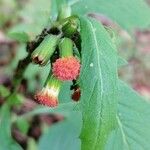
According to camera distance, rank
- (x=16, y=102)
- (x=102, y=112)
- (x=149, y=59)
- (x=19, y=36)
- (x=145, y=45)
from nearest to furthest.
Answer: (x=102, y=112)
(x=19, y=36)
(x=16, y=102)
(x=149, y=59)
(x=145, y=45)

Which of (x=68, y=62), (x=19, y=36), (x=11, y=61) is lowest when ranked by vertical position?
(x=11, y=61)

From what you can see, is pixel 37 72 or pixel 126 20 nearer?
pixel 126 20

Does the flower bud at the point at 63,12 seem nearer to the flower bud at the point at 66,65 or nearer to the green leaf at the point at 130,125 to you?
the flower bud at the point at 66,65

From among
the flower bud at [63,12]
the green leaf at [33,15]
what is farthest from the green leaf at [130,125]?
the green leaf at [33,15]

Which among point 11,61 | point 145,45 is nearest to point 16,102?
point 11,61

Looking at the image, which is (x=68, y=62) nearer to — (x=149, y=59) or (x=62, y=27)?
(x=62, y=27)

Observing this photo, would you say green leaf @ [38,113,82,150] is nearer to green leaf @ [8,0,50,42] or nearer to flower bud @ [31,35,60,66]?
flower bud @ [31,35,60,66]
